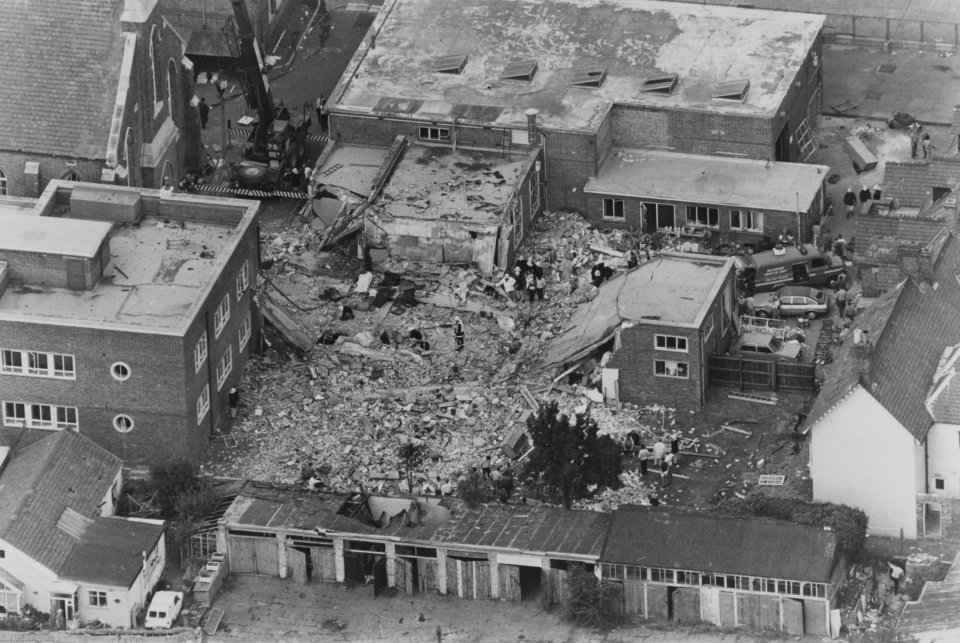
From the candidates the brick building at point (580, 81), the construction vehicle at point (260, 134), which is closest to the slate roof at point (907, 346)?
the brick building at point (580, 81)

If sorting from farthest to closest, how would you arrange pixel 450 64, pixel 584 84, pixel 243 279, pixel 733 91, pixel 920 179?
pixel 450 64
pixel 584 84
pixel 733 91
pixel 920 179
pixel 243 279

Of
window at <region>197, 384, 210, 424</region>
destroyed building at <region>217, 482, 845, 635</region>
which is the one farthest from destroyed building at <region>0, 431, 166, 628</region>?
window at <region>197, 384, 210, 424</region>

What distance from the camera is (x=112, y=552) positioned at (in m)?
126

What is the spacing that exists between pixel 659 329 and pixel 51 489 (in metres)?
29.1

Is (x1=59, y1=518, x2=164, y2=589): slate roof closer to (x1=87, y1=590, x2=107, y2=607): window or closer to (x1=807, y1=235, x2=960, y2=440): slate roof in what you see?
(x1=87, y1=590, x2=107, y2=607): window

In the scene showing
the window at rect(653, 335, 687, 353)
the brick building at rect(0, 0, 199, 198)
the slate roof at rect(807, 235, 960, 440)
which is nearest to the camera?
the slate roof at rect(807, 235, 960, 440)

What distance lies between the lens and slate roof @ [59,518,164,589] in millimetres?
125188

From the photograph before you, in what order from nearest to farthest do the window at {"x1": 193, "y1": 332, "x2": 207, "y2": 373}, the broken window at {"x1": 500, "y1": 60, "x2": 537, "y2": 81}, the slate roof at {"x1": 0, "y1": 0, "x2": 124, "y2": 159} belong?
the window at {"x1": 193, "y1": 332, "x2": 207, "y2": 373} < the slate roof at {"x1": 0, "y1": 0, "x2": 124, "y2": 159} < the broken window at {"x1": 500, "y1": 60, "x2": 537, "y2": 81}

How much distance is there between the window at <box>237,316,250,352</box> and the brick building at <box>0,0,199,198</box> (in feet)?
36.3

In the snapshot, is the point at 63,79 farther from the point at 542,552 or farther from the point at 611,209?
the point at 542,552

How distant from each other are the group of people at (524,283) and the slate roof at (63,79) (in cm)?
2114

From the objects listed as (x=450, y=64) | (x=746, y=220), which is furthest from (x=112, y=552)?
(x=450, y=64)

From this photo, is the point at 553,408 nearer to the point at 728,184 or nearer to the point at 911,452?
the point at 911,452

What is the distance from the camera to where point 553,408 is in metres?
131
